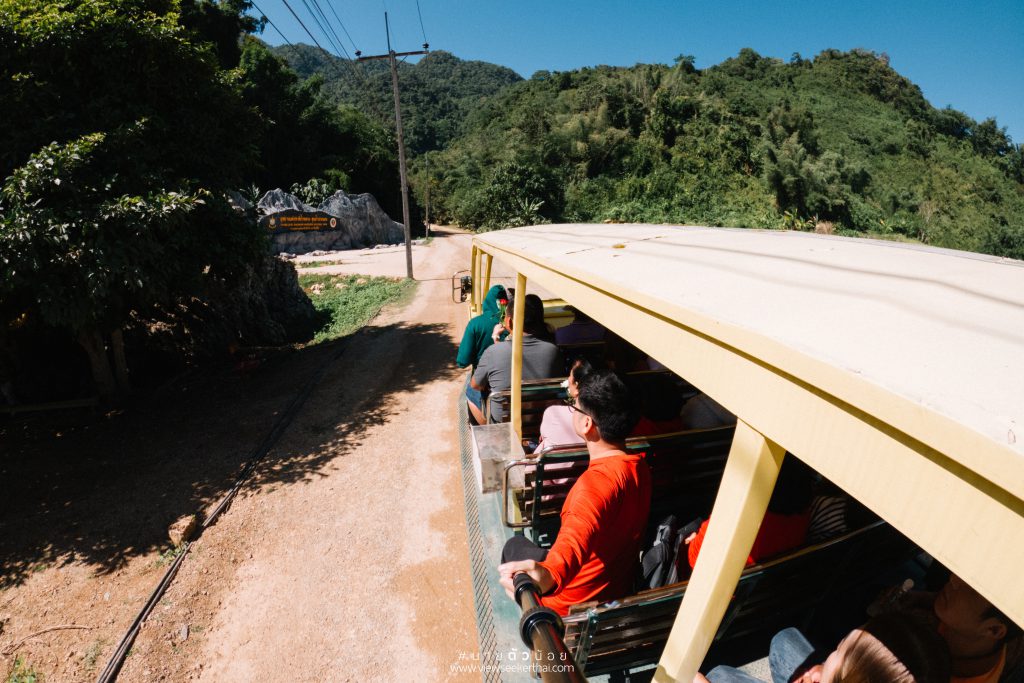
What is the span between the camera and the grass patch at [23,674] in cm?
341

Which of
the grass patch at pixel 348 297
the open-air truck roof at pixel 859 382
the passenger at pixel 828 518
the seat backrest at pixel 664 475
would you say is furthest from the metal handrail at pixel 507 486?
the grass patch at pixel 348 297

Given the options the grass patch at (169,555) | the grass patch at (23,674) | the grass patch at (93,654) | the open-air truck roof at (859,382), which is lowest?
the grass patch at (23,674)

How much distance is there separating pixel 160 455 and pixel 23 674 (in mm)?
3120

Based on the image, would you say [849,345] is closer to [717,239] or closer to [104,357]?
[717,239]

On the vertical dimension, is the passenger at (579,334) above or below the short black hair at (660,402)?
above

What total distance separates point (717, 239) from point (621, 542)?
1.77m

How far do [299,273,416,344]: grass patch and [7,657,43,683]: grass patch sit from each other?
853 cm

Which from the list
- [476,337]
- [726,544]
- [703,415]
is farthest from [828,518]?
[476,337]

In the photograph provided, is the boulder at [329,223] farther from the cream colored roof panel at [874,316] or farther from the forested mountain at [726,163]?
the cream colored roof panel at [874,316]

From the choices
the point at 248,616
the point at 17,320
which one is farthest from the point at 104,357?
the point at 248,616

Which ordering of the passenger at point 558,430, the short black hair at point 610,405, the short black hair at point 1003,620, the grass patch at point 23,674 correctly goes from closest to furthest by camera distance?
the short black hair at point 1003,620, the short black hair at point 610,405, the passenger at point 558,430, the grass patch at point 23,674

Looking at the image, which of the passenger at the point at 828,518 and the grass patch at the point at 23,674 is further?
the grass patch at the point at 23,674

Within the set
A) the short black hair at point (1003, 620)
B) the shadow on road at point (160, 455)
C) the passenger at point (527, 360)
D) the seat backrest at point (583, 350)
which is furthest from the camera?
the seat backrest at point (583, 350)

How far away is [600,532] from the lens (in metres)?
2.11
